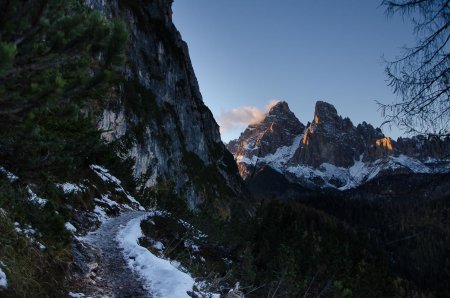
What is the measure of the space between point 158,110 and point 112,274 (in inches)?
3356

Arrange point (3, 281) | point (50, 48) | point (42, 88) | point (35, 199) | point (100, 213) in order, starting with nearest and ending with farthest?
point (42, 88), point (50, 48), point (3, 281), point (35, 199), point (100, 213)

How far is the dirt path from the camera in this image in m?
9.16

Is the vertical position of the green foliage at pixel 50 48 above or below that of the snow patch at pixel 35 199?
above

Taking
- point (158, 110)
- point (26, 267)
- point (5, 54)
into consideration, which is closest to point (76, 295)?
point (26, 267)

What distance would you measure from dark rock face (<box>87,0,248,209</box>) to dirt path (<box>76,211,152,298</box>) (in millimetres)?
44647

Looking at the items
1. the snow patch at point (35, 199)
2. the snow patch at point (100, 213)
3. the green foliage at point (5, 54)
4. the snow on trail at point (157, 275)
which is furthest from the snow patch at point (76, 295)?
the snow patch at point (100, 213)

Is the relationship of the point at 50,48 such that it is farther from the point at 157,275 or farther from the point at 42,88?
the point at 157,275

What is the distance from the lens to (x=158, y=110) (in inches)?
3693

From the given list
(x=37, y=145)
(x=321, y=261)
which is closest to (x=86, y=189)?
(x=37, y=145)

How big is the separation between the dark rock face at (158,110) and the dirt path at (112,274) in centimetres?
4465

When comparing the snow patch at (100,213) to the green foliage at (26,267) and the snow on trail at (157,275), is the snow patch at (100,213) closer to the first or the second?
the snow on trail at (157,275)

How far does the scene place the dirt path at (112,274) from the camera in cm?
916

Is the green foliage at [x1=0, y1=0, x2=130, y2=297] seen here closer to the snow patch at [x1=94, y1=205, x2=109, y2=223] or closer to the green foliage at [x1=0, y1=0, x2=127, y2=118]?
the green foliage at [x1=0, y1=0, x2=127, y2=118]

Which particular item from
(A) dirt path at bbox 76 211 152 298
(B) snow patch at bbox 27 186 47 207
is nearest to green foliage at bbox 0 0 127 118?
(B) snow patch at bbox 27 186 47 207
